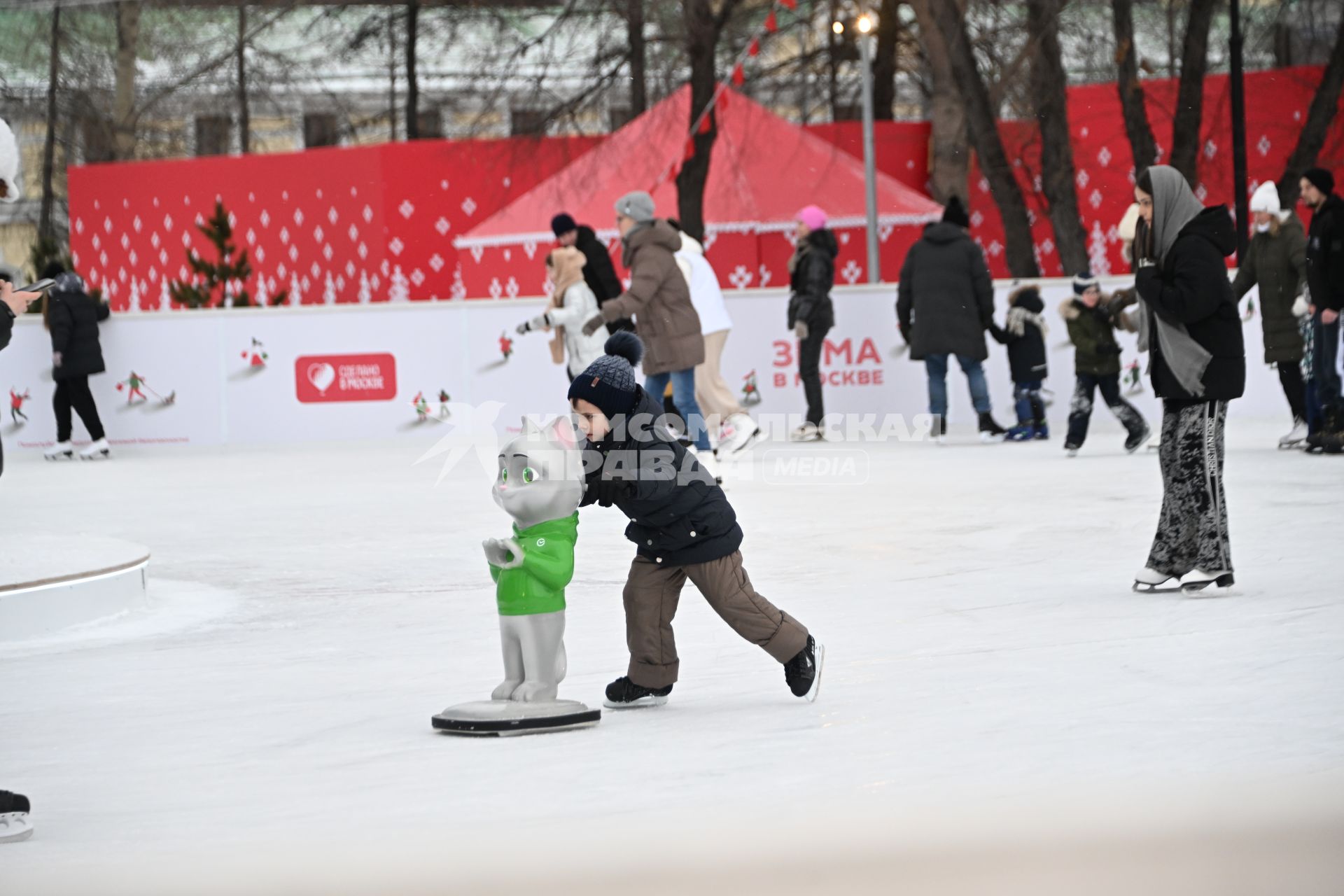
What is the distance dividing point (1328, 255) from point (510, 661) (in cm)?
767

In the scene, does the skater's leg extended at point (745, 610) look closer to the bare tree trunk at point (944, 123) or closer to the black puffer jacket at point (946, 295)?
the black puffer jacket at point (946, 295)

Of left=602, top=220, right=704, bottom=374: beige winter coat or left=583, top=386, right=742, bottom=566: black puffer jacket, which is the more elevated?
left=602, top=220, right=704, bottom=374: beige winter coat

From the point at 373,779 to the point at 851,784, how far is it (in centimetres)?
109

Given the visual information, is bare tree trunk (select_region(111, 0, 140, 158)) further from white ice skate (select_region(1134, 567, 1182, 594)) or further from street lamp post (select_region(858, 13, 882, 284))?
white ice skate (select_region(1134, 567, 1182, 594))

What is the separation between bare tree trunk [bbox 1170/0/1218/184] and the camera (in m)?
21.1

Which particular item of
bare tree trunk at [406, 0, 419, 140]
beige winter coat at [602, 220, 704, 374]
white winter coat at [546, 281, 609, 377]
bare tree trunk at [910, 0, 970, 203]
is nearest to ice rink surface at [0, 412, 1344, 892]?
beige winter coat at [602, 220, 704, 374]

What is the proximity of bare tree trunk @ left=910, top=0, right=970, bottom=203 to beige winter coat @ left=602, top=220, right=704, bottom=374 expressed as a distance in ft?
39.6

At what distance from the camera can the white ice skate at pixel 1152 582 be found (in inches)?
261

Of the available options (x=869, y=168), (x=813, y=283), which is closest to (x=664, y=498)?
(x=813, y=283)

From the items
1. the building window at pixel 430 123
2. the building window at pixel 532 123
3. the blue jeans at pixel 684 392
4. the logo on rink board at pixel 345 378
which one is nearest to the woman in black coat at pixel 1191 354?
the blue jeans at pixel 684 392

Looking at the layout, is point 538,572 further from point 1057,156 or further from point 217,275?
point 217,275

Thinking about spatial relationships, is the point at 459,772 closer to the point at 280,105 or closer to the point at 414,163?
the point at 414,163

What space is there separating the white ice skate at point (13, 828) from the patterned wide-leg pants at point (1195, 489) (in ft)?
13.4

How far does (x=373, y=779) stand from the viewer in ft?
13.8
